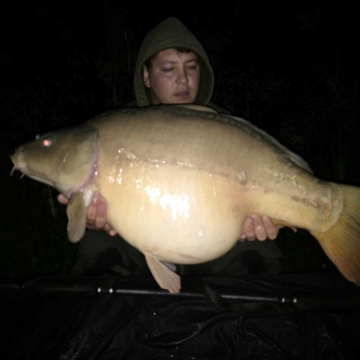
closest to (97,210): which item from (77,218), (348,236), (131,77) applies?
(77,218)

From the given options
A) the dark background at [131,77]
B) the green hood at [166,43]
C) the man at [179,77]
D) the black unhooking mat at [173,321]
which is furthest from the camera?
the dark background at [131,77]

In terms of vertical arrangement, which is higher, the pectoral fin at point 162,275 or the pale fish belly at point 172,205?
the pale fish belly at point 172,205

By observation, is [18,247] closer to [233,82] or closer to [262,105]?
[233,82]

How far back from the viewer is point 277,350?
4.58 feet

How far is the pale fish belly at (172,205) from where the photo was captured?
1286mm

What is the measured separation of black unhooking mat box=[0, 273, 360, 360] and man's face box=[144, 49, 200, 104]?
1.12 metres

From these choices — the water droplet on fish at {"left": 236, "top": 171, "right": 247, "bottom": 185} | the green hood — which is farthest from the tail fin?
the green hood

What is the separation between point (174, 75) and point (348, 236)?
129 centimetres

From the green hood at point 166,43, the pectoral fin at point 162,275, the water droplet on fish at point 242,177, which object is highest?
the green hood at point 166,43

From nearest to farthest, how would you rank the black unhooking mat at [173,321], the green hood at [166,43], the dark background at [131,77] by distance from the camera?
the black unhooking mat at [173,321] → the green hood at [166,43] → the dark background at [131,77]

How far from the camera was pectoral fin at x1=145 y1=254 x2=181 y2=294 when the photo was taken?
1341 mm

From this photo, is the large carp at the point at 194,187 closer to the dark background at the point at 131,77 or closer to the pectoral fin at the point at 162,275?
the pectoral fin at the point at 162,275

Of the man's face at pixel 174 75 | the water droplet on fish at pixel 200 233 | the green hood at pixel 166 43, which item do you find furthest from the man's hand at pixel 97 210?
the green hood at pixel 166 43

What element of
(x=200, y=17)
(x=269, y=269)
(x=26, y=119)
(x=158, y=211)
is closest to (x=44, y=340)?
(x=158, y=211)
